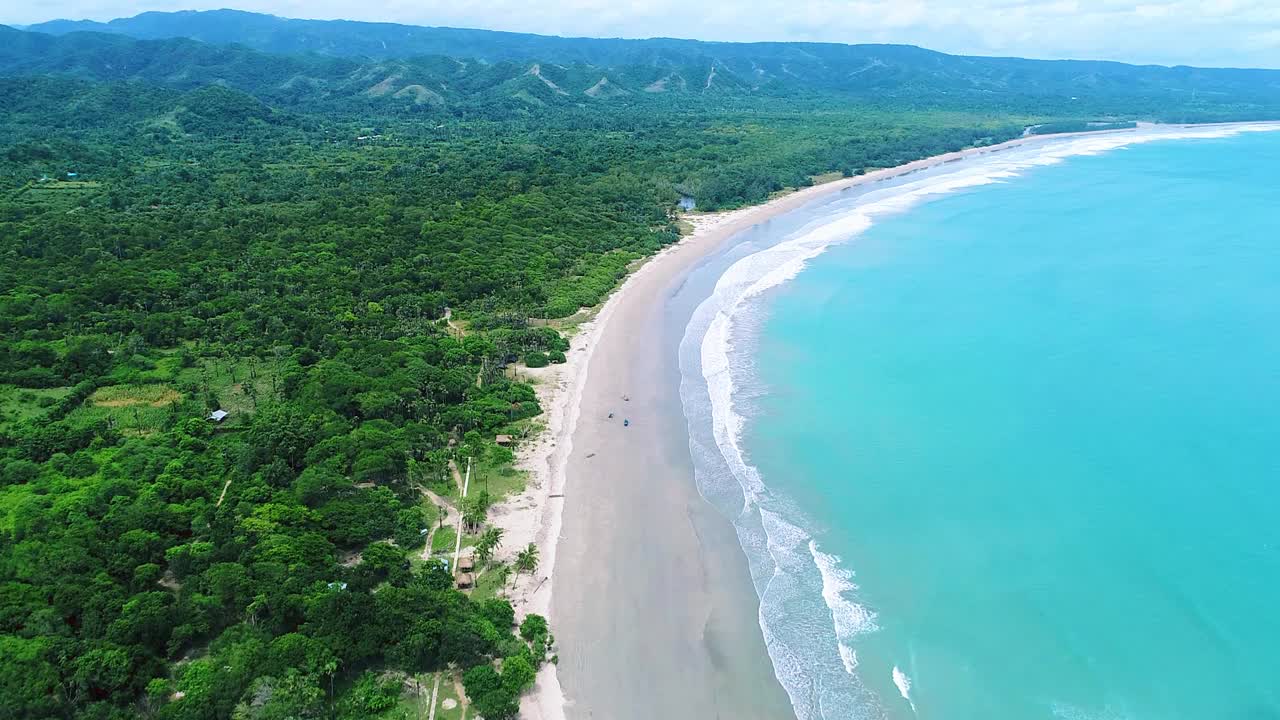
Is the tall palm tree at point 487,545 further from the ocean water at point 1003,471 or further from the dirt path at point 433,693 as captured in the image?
the ocean water at point 1003,471

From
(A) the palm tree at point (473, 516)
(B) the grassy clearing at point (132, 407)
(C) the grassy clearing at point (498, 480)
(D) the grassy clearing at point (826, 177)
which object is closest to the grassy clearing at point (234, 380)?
(B) the grassy clearing at point (132, 407)

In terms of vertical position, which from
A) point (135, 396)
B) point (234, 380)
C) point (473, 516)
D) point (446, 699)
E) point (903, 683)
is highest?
point (473, 516)

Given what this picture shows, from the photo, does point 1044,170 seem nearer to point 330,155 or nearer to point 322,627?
point 330,155

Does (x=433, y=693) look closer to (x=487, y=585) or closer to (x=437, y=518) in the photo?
(x=487, y=585)

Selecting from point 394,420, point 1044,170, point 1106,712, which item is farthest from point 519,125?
point 1106,712

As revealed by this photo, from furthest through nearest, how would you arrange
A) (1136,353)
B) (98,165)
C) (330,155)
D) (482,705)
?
(330,155), (98,165), (1136,353), (482,705)

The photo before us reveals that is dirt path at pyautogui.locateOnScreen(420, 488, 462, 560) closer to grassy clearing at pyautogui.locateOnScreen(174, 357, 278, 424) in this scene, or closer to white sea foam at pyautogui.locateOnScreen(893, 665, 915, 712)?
grassy clearing at pyautogui.locateOnScreen(174, 357, 278, 424)

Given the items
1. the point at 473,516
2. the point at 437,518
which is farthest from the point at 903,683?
the point at 437,518
